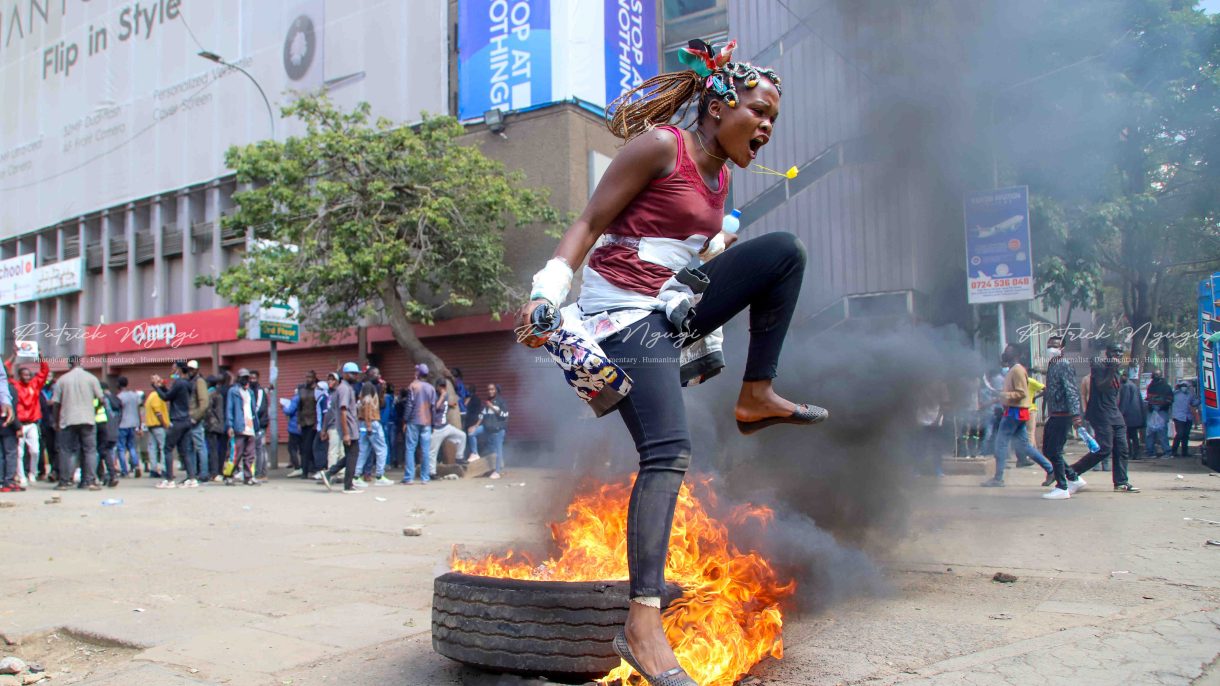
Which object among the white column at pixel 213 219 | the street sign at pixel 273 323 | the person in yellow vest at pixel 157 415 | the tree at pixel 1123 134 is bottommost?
the person in yellow vest at pixel 157 415

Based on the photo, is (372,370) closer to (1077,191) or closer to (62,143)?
(1077,191)

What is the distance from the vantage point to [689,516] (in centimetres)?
340

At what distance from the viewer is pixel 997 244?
8.69 metres

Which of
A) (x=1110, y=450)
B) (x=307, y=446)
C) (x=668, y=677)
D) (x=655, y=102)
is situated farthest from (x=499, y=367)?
(x=668, y=677)

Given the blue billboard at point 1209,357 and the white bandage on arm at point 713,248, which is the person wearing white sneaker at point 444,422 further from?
the white bandage on arm at point 713,248

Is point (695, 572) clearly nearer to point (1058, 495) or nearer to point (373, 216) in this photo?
point (1058, 495)

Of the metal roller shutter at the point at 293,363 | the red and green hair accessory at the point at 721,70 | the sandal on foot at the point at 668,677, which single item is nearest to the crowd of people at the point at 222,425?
the metal roller shutter at the point at 293,363

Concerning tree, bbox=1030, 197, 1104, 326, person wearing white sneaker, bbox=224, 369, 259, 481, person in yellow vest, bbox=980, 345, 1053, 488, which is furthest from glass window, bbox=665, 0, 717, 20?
person wearing white sneaker, bbox=224, 369, 259, 481

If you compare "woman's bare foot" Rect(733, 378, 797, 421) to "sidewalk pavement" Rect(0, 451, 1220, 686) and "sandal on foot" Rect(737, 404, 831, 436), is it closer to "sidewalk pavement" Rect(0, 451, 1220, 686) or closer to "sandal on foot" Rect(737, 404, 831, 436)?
"sandal on foot" Rect(737, 404, 831, 436)

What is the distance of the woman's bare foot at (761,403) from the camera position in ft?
8.82

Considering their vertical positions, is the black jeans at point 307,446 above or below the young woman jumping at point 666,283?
below

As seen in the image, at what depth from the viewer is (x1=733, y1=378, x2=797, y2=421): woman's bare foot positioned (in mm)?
2688

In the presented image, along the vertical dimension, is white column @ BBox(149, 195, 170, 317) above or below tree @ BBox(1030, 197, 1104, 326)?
above

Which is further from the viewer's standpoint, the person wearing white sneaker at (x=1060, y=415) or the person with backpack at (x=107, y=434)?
the person with backpack at (x=107, y=434)
